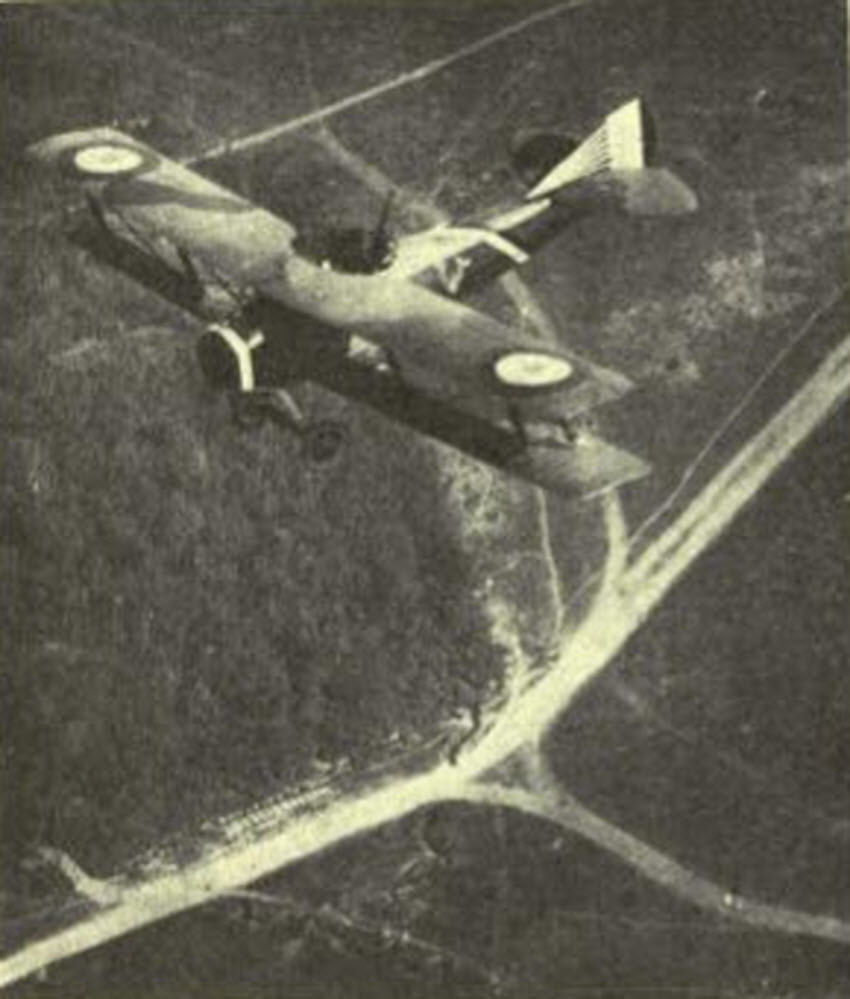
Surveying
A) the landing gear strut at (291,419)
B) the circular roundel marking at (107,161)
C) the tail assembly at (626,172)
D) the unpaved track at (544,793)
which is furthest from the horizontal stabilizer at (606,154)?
the circular roundel marking at (107,161)

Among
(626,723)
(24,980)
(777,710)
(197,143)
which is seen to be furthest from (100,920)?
(197,143)

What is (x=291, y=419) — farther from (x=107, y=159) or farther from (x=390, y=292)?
(x=107, y=159)

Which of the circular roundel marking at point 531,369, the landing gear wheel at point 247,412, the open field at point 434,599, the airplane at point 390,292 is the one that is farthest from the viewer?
the landing gear wheel at point 247,412

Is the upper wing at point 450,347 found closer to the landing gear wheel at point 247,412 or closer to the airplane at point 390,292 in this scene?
the airplane at point 390,292

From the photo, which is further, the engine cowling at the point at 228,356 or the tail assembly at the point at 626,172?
the tail assembly at the point at 626,172

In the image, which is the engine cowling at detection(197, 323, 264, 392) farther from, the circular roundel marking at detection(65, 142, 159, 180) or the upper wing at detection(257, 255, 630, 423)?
the circular roundel marking at detection(65, 142, 159, 180)

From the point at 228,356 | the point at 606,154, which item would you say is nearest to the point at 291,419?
the point at 228,356

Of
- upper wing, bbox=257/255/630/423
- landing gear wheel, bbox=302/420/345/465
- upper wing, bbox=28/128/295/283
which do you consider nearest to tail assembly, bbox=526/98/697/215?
upper wing, bbox=257/255/630/423
